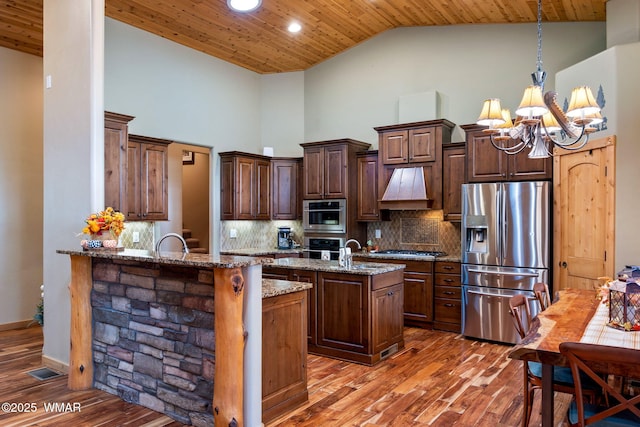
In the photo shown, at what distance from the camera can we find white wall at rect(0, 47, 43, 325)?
5.78 metres

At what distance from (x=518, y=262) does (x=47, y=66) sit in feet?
17.7

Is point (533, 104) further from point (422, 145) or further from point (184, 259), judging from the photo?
point (422, 145)

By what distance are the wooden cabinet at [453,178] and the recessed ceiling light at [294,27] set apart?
8.62ft

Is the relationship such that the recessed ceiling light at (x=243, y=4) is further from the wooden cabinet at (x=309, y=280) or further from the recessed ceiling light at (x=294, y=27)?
the wooden cabinet at (x=309, y=280)

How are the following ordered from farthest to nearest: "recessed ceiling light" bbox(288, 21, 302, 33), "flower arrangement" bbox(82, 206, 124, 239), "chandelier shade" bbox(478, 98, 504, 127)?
"recessed ceiling light" bbox(288, 21, 302, 33), "flower arrangement" bbox(82, 206, 124, 239), "chandelier shade" bbox(478, 98, 504, 127)

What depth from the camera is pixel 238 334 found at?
2.77 metres

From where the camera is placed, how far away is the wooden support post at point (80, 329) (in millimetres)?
3768

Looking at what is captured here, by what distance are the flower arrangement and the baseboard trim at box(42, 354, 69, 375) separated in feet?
4.58

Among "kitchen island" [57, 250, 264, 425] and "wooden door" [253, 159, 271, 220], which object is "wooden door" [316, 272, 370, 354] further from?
"wooden door" [253, 159, 271, 220]

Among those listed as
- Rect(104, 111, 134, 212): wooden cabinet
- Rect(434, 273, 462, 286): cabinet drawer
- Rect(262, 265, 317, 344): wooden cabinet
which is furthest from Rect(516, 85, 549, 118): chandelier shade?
Rect(104, 111, 134, 212): wooden cabinet

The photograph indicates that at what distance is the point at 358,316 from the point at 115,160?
317cm

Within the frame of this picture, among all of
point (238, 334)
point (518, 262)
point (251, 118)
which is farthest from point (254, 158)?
point (238, 334)

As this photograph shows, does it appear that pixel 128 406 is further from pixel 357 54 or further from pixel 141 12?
pixel 357 54

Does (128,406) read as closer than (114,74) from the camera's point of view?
Yes
